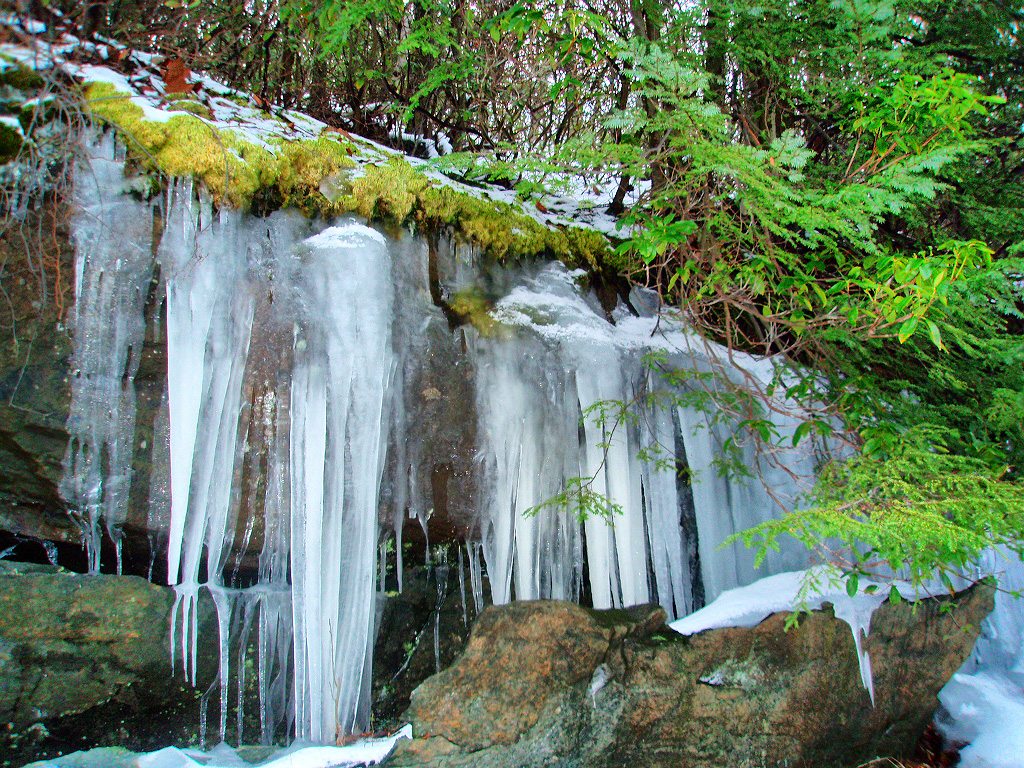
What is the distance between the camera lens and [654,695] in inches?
102

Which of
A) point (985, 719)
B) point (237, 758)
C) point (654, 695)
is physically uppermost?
point (654, 695)

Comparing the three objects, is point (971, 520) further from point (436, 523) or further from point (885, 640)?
point (436, 523)

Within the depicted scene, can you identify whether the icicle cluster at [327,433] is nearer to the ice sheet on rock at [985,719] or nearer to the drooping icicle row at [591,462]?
the drooping icicle row at [591,462]

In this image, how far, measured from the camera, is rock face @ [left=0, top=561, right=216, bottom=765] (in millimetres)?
2365

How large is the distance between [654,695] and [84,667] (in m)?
2.43

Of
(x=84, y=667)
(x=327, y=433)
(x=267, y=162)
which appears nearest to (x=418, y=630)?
(x=327, y=433)

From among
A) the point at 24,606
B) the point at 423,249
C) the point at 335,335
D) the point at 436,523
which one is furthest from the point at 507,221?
the point at 24,606

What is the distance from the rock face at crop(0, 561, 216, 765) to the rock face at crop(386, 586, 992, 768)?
3.77 ft

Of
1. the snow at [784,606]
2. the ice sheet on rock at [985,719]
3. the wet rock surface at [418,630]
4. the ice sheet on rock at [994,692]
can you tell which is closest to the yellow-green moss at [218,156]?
the wet rock surface at [418,630]

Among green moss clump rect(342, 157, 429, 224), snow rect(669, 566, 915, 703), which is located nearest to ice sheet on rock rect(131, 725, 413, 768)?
snow rect(669, 566, 915, 703)

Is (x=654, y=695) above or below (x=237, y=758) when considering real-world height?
above

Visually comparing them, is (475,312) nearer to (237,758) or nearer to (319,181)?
(319,181)

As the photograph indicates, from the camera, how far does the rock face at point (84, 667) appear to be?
2.37 m

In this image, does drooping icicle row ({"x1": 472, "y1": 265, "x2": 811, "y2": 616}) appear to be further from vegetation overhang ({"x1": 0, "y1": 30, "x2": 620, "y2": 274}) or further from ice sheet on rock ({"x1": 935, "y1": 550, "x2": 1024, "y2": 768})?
ice sheet on rock ({"x1": 935, "y1": 550, "x2": 1024, "y2": 768})
